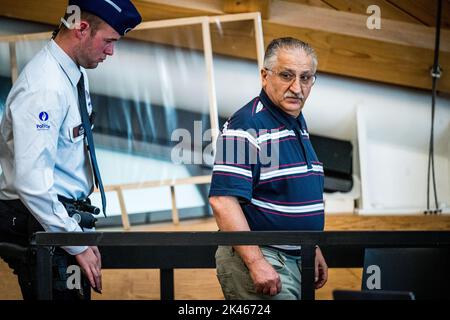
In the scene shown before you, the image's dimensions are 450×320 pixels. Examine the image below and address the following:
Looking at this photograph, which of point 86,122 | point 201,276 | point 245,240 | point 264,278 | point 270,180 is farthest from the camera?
point 201,276

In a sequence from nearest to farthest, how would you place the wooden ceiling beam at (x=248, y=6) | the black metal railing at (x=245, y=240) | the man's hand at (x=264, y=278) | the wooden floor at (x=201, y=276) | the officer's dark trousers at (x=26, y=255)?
the black metal railing at (x=245, y=240)
the man's hand at (x=264, y=278)
the officer's dark trousers at (x=26, y=255)
the wooden ceiling beam at (x=248, y=6)
the wooden floor at (x=201, y=276)

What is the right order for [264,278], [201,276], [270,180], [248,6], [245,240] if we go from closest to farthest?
[245,240] < [264,278] < [270,180] < [248,6] < [201,276]

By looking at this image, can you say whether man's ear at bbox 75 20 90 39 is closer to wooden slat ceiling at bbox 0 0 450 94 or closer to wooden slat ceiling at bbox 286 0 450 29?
wooden slat ceiling at bbox 0 0 450 94

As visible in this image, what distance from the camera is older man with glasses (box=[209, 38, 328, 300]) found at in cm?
236

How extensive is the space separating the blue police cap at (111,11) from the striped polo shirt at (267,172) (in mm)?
428

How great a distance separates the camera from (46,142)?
234 cm

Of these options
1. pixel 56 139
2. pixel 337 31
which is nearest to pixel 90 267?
pixel 56 139

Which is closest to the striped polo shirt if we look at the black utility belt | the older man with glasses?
the older man with glasses

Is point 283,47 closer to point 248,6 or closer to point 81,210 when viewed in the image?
point 81,210

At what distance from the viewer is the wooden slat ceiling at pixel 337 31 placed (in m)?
4.04

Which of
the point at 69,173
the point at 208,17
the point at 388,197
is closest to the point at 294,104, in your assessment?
the point at 69,173

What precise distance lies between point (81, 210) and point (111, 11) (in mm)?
555

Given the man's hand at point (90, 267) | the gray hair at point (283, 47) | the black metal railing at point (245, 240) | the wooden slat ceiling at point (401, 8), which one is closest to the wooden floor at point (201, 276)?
the wooden slat ceiling at point (401, 8)

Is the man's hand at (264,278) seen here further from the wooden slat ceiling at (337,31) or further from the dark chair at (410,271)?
the wooden slat ceiling at (337,31)
